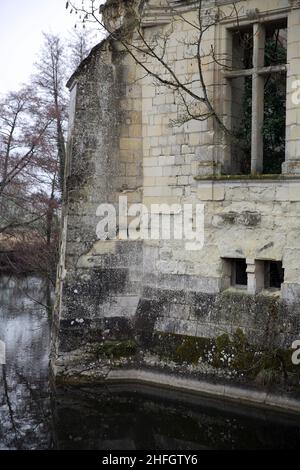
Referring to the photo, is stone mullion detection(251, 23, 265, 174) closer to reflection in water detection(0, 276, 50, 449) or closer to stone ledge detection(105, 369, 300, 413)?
stone ledge detection(105, 369, 300, 413)

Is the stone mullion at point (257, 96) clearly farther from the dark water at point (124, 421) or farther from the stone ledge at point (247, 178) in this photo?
the dark water at point (124, 421)

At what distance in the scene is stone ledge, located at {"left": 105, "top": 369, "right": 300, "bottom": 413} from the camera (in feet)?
22.0

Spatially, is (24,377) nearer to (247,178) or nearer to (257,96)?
(247,178)

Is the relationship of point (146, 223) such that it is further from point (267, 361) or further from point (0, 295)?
point (0, 295)

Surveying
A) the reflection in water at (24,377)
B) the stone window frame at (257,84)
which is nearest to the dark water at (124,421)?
the reflection in water at (24,377)

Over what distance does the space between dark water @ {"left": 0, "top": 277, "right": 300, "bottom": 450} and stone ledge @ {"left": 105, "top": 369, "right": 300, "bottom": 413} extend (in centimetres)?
15

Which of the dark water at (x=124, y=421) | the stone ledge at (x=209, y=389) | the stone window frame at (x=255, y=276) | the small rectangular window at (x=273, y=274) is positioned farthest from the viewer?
the small rectangular window at (x=273, y=274)

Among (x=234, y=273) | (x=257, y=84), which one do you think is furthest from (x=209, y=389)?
(x=257, y=84)

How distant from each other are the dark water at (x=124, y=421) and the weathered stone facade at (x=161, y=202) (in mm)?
509

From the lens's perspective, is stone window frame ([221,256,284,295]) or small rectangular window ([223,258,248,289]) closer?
stone window frame ([221,256,284,295])

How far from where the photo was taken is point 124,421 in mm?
6734

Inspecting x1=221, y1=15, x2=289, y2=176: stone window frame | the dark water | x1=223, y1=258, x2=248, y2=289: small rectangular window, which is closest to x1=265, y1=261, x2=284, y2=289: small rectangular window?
x1=223, y1=258, x2=248, y2=289: small rectangular window

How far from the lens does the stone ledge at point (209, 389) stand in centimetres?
669

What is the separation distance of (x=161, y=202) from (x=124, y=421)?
311 cm
